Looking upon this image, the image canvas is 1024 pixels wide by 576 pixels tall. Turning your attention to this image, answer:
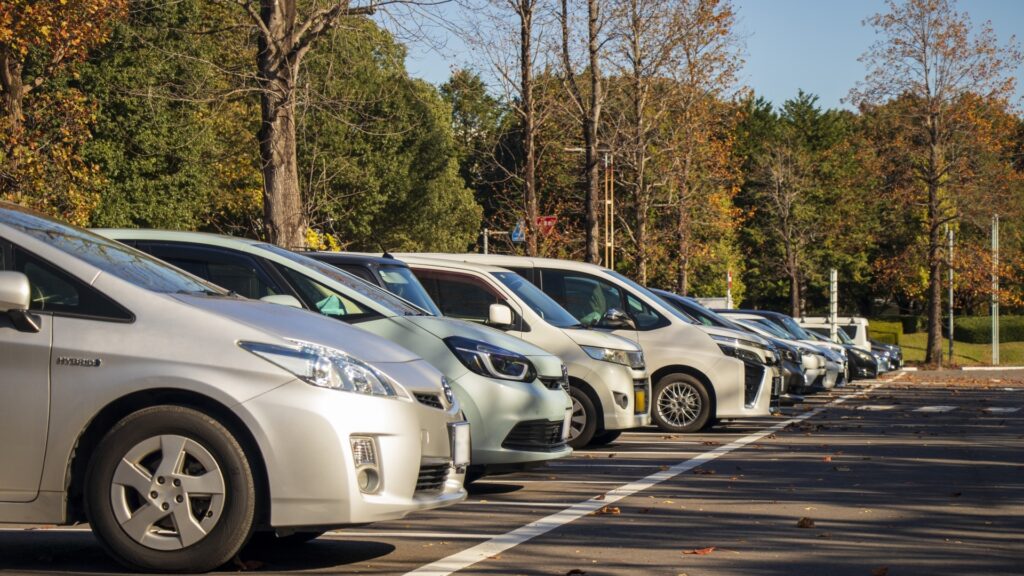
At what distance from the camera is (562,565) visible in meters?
7.16

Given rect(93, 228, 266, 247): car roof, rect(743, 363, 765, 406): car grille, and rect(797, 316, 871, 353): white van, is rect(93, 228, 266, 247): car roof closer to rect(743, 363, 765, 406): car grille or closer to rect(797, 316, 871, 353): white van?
rect(743, 363, 765, 406): car grille

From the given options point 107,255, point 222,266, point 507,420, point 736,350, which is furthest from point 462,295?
point 107,255

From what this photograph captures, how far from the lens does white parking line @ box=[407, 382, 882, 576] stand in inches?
279

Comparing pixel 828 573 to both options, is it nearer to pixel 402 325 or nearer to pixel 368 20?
pixel 402 325

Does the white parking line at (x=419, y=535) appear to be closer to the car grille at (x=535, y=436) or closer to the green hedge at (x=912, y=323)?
the car grille at (x=535, y=436)

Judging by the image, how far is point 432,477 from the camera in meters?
7.04

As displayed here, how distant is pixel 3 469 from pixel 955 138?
4897cm

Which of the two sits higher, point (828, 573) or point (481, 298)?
point (481, 298)

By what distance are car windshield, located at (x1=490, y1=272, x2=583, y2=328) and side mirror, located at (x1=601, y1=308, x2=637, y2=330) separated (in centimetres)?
197

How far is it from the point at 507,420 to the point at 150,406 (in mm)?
3670

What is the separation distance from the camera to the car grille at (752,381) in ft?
57.8

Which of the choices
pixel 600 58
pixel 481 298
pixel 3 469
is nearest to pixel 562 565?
pixel 3 469

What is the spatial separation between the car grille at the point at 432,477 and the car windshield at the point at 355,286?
2776 millimetres

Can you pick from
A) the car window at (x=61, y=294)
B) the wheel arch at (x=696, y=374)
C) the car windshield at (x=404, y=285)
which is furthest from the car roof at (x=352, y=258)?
the wheel arch at (x=696, y=374)
